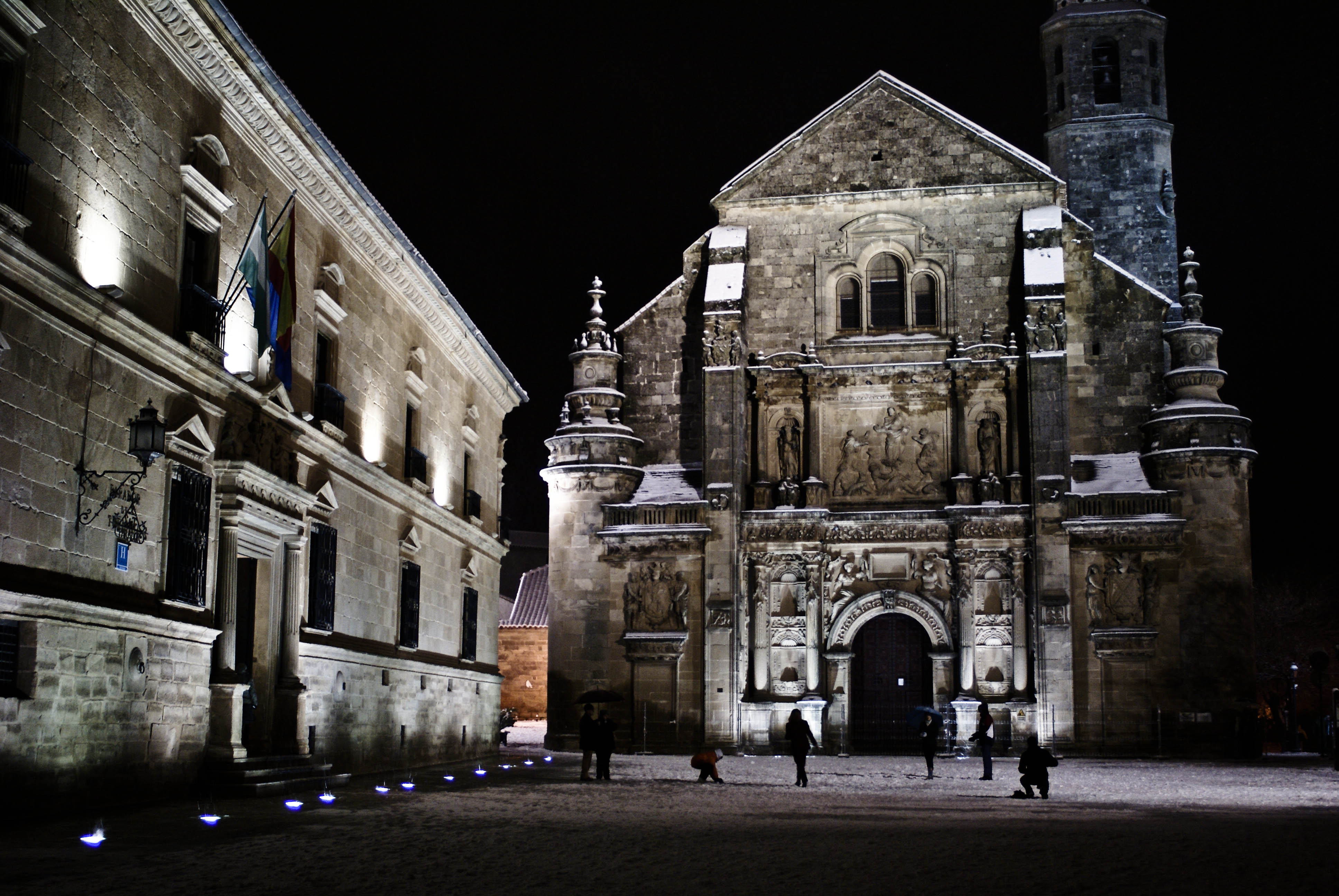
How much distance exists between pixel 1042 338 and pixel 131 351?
25490mm

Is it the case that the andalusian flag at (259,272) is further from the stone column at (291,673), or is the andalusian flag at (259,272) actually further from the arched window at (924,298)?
the arched window at (924,298)

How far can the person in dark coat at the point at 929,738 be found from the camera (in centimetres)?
2420

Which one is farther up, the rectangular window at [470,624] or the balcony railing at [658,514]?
the balcony railing at [658,514]

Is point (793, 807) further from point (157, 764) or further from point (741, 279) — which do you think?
point (741, 279)

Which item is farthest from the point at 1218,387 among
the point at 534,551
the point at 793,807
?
the point at 534,551

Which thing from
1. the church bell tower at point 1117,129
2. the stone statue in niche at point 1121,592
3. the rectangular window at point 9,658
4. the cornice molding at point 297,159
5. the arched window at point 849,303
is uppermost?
the church bell tower at point 1117,129

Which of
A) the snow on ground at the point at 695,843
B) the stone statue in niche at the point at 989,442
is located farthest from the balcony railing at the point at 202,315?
the stone statue in niche at the point at 989,442

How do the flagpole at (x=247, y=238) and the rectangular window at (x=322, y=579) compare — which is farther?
the rectangular window at (x=322, y=579)

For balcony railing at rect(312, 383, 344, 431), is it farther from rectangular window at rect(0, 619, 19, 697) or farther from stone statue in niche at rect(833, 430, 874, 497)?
stone statue in niche at rect(833, 430, 874, 497)

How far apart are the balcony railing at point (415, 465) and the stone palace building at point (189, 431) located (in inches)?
3.3

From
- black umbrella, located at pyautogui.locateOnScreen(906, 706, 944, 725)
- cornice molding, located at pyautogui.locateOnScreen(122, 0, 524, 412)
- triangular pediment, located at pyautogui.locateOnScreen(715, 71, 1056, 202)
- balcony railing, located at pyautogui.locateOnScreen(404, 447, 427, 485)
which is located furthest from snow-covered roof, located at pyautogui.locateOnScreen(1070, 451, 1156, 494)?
balcony railing, located at pyautogui.locateOnScreen(404, 447, 427, 485)

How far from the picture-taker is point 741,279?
3722cm

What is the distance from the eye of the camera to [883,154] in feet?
126

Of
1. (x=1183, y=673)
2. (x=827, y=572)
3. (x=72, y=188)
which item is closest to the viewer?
(x=72, y=188)
